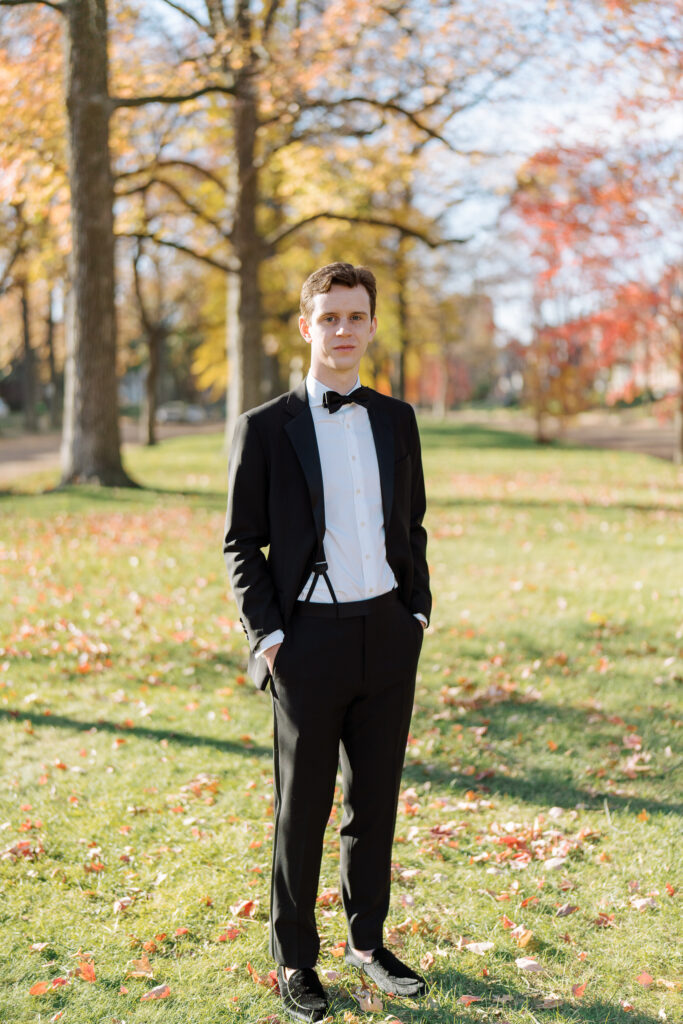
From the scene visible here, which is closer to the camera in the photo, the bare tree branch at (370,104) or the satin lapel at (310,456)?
the satin lapel at (310,456)

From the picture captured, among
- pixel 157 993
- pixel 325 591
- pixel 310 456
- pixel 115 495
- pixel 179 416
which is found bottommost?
Answer: pixel 157 993

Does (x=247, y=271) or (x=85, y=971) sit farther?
(x=247, y=271)

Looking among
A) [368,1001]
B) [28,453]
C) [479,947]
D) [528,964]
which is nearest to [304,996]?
[368,1001]

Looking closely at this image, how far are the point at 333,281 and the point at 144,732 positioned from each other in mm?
3822

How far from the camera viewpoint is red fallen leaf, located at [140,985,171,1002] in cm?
323

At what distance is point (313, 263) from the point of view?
23.1 meters

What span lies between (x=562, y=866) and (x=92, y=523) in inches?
361

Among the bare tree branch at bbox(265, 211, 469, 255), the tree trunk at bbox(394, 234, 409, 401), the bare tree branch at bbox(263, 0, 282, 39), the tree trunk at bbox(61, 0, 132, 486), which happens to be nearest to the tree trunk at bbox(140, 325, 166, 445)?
the tree trunk at bbox(394, 234, 409, 401)

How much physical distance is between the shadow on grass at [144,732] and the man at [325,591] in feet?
7.54

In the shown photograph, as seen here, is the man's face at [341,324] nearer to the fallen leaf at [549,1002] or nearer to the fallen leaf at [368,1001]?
the fallen leaf at [368,1001]

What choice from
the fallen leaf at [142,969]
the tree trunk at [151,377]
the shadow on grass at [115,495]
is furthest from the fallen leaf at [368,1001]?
the tree trunk at [151,377]

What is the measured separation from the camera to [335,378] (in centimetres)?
305

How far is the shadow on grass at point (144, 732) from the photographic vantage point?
5.57 meters

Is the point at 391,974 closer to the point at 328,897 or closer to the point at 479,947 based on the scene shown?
the point at 479,947
